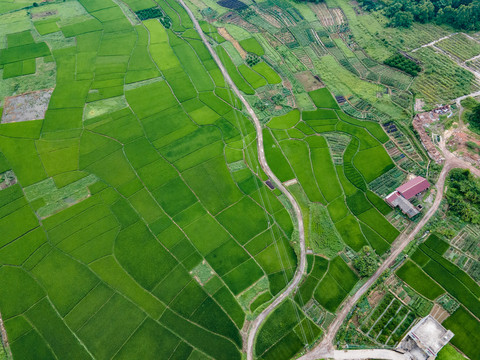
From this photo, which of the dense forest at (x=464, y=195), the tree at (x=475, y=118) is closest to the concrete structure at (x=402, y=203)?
the dense forest at (x=464, y=195)

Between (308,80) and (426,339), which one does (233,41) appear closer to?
(308,80)

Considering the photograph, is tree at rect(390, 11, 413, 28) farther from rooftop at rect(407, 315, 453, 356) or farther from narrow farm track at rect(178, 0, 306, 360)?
rooftop at rect(407, 315, 453, 356)

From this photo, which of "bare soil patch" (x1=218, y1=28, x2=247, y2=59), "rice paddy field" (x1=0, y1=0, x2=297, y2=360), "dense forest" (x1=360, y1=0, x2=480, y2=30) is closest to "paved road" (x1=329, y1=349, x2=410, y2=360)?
"rice paddy field" (x1=0, y1=0, x2=297, y2=360)

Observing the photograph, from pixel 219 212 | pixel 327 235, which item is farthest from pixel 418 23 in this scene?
pixel 219 212

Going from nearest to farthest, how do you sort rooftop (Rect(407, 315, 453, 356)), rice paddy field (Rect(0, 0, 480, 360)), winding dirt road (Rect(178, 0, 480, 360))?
rooftop (Rect(407, 315, 453, 356)) → winding dirt road (Rect(178, 0, 480, 360)) → rice paddy field (Rect(0, 0, 480, 360))

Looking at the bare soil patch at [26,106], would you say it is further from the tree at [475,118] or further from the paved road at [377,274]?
the tree at [475,118]

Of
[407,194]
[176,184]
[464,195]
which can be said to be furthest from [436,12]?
[176,184]
